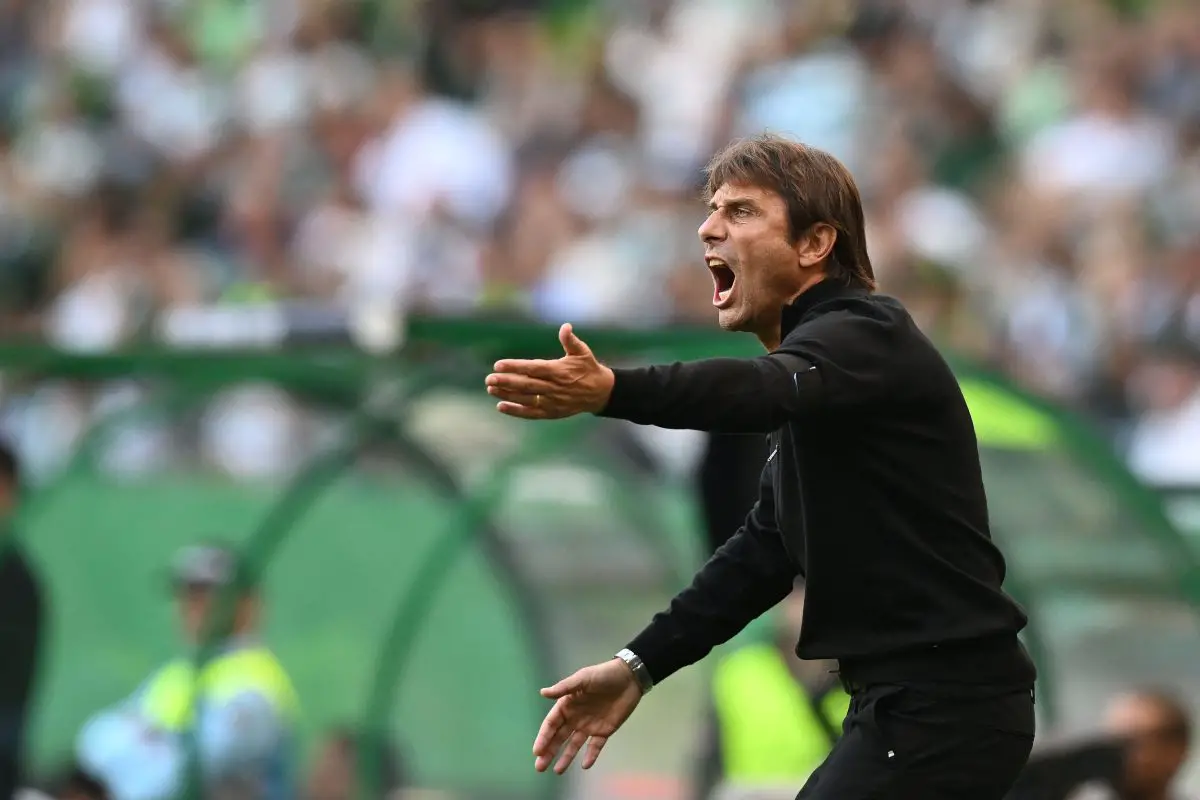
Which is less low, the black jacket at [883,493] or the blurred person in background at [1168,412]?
the black jacket at [883,493]

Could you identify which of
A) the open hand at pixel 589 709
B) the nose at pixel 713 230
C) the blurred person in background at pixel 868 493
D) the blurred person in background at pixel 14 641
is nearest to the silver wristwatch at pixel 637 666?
the open hand at pixel 589 709

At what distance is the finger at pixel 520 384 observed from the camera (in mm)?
3297

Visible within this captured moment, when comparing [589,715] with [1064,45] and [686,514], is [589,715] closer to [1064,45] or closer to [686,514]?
[686,514]

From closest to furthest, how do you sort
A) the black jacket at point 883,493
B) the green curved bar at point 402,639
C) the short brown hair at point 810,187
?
1. the black jacket at point 883,493
2. the short brown hair at point 810,187
3. the green curved bar at point 402,639

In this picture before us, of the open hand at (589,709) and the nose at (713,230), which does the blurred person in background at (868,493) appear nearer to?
the nose at (713,230)

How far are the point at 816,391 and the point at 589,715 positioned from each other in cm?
106

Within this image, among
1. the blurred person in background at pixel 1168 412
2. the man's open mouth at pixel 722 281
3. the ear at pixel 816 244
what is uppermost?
the ear at pixel 816 244

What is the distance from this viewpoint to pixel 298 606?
8.77 m

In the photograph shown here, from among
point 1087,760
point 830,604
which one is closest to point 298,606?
point 1087,760

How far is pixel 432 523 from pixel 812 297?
16.5ft

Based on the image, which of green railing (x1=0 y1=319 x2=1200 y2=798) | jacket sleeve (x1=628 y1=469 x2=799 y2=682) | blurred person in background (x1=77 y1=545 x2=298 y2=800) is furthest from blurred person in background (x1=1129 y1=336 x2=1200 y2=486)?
jacket sleeve (x1=628 y1=469 x2=799 y2=682)

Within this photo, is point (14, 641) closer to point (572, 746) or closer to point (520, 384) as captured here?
point (572, 746)

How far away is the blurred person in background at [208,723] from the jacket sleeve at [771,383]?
4228 mm

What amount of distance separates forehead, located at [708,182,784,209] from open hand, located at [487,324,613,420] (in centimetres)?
65
